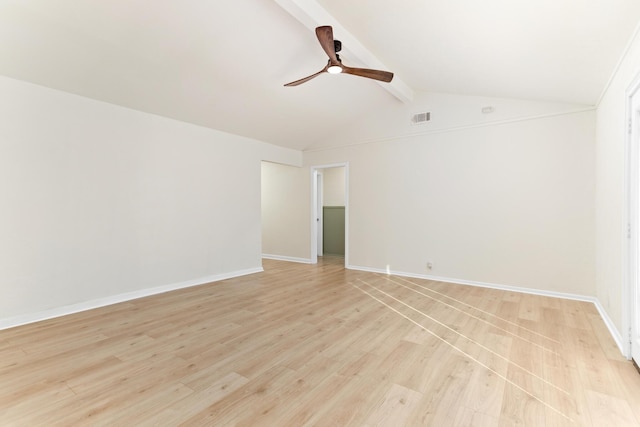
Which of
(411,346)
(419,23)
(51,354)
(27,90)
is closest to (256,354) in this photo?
(411,346)

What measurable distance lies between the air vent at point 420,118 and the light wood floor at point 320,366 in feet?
9.71

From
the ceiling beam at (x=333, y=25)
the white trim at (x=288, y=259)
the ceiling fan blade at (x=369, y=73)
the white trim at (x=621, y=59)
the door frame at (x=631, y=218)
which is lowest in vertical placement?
the white trim at (x=288, y=259)

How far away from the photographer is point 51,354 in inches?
96.3

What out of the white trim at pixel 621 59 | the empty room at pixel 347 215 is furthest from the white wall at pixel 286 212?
the white trim at pixel 621 59

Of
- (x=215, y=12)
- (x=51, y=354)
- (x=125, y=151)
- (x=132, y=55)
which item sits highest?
(x=215, y=12)

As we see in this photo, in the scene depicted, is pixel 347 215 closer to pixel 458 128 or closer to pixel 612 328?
pixel 458 128

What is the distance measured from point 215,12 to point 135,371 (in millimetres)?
3111

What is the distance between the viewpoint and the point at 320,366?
224 centimetres

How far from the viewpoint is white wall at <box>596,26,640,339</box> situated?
2.43m

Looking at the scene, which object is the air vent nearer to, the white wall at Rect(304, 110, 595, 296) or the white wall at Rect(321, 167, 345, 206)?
the white wall at Rect(304, 110, 595, 296)

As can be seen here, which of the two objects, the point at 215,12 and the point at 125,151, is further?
the point at 125,151

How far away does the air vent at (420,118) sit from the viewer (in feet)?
16.4

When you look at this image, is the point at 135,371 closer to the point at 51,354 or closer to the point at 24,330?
the point at 51,354

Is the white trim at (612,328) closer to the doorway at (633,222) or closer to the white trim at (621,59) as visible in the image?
the doorway at (633,222)
